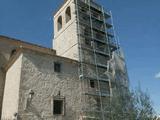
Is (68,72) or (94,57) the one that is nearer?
(68,72)

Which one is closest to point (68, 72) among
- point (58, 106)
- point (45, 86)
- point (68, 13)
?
point (45, 86)

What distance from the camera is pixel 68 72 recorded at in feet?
49.6

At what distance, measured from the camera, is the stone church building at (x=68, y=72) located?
12945 millimetres

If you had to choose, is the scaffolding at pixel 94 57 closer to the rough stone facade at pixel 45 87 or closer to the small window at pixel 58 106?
the rough stone facade at pixel 45 87

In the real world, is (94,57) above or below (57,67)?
above

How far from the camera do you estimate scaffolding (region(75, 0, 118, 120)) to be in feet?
48.6

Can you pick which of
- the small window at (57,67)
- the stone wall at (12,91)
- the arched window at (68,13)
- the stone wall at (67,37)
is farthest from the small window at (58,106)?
the arched window at (68,13)

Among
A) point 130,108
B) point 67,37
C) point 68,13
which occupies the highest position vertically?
point 68,13

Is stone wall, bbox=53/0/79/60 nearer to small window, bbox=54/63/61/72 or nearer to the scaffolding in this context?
the scaffolding

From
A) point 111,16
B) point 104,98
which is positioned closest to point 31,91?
point 104,98

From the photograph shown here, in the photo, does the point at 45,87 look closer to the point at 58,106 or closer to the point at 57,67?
the point at 58,106

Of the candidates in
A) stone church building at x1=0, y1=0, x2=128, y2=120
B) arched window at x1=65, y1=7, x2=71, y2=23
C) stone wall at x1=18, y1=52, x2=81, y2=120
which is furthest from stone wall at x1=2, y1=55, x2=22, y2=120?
arched window at x1=65, y1=7, x2=71, y2=23

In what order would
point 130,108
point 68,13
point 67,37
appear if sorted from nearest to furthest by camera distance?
point 130,108, point 67,37, point 68,13

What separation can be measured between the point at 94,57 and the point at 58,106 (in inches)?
214
